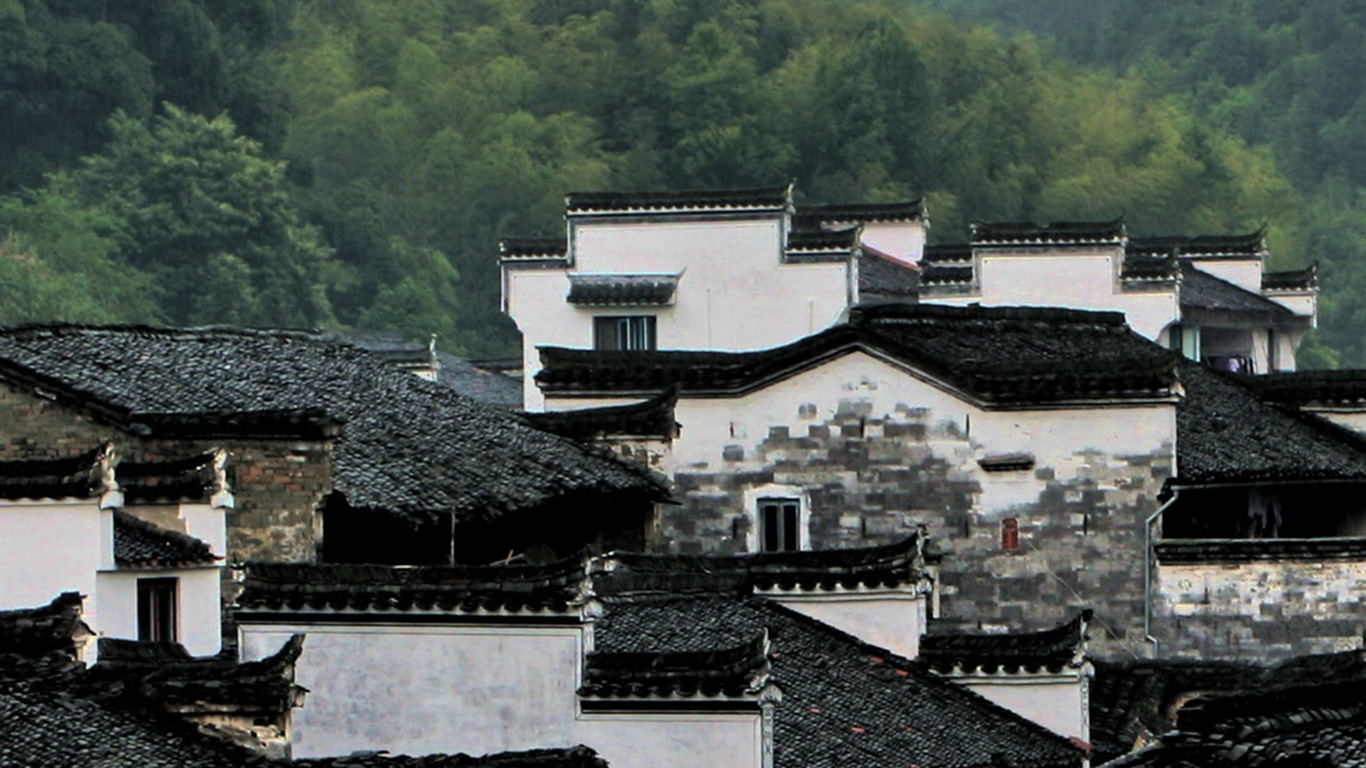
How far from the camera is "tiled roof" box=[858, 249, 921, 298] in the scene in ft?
257

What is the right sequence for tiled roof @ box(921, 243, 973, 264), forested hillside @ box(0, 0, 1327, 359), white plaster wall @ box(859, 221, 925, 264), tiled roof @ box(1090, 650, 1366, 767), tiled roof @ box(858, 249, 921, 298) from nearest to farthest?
tiled roof @ box(1090, 650, 1366, 767) → tiled roof @ box(858, 249, 921, 298) → tiled roof @ box(921, 243, 973, 264) → white plaster wall @ box(859, 221, 925, 264) → forested hillside @ box(0, 0, 1327, 359)

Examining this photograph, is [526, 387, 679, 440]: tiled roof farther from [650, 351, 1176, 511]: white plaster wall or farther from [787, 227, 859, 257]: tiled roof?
[787, 227, 859, 257]: tiled roof

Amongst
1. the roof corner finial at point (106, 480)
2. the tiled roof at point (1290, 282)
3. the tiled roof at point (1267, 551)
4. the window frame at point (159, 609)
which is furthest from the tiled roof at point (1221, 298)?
the roof corner finial at point (106, 480)

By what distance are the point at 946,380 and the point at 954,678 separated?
11.1 meters

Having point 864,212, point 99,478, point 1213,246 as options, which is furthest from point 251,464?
point 864,212

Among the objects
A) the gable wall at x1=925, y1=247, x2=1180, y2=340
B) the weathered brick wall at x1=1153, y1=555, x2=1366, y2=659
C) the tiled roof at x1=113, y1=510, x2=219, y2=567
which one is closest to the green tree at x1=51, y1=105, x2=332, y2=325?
the gable wall at x1=925, y1=247, x2=1180, y2=340

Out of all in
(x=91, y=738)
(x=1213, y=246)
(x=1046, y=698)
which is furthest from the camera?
(x=1213, y=246)

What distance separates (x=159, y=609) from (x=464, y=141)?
10925 cm

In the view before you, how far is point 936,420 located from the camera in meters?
53.0

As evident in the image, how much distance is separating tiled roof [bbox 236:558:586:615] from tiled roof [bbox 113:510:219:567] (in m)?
3.64

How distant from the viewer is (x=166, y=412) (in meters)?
45.1

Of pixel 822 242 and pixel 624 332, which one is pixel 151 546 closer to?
pixel 624 332

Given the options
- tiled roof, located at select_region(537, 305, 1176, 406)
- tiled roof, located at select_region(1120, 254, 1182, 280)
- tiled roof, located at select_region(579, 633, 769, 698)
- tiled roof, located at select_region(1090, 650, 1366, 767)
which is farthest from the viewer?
tiled roof, located at select_region(1120, 254, 1182, 280)

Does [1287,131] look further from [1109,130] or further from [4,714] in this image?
[4,714]
